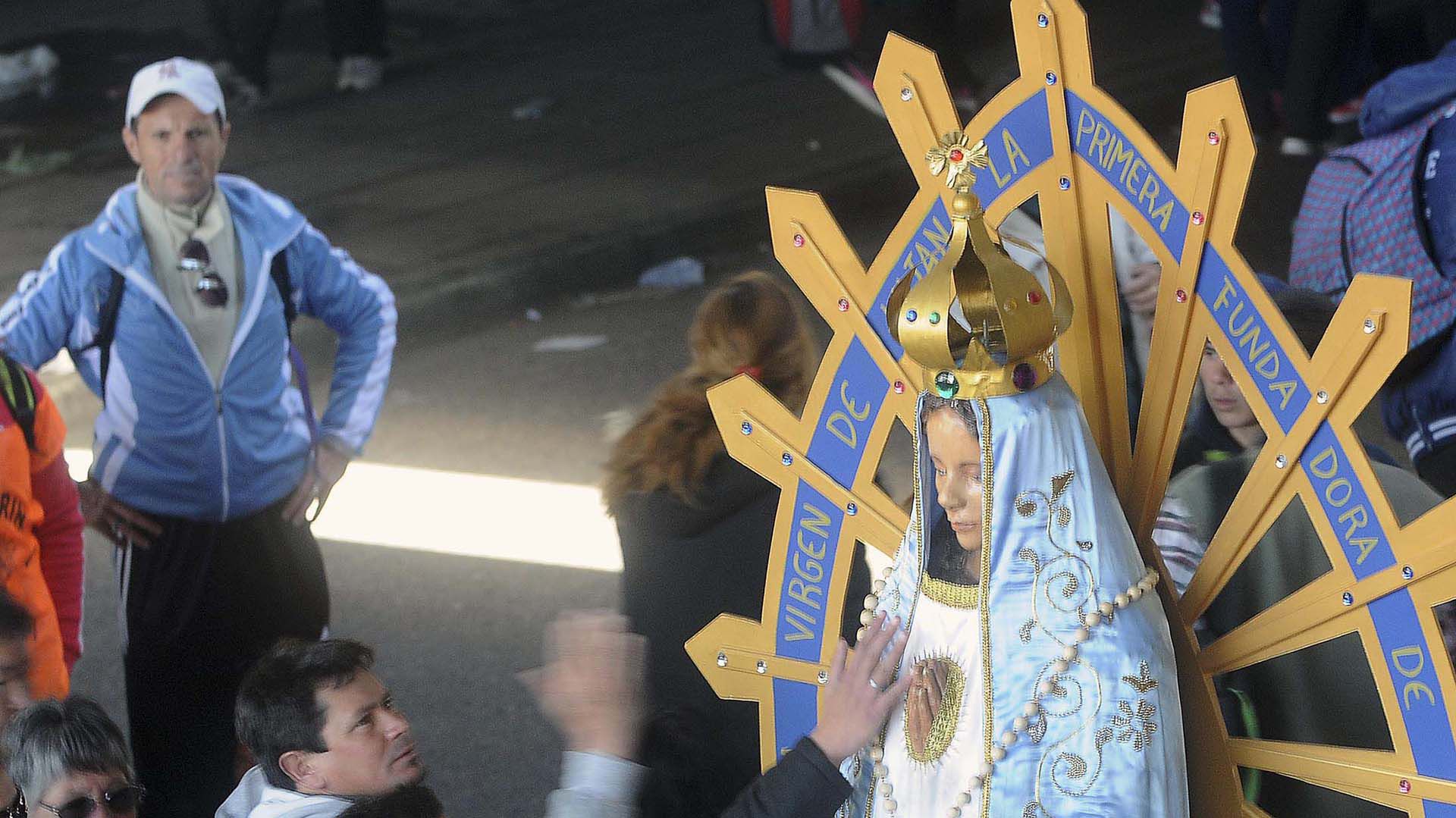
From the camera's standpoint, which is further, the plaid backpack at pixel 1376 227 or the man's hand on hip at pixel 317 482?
the man's hand on hip at pixel 317 482

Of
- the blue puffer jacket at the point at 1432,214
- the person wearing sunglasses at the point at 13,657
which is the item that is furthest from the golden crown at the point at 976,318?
the person wearing sunglasses at the point at 13,657

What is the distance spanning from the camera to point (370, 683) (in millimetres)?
2770

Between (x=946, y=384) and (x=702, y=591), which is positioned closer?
(x=946, y=384)

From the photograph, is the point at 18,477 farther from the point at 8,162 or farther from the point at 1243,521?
the point at 8,162

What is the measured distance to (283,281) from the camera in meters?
3.93

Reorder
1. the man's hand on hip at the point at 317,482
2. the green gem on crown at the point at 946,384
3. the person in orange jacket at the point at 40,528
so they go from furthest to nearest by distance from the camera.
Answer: the man's hand on hip at the point at 317,482 < the person in orange jacket at the point at 40,528 < the green gem on crown at the point at 946,384

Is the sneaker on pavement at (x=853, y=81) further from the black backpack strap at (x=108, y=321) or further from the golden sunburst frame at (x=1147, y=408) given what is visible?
the golden sunburst frame at (x=1147, y=408)

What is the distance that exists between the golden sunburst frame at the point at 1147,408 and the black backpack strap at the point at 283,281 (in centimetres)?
167

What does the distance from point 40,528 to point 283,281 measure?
803 millimetres

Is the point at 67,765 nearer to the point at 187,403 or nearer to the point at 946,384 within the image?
the point at 187,403

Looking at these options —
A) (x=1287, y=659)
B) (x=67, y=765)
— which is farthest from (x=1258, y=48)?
(x=67, y=765)

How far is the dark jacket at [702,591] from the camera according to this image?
10.9 feet

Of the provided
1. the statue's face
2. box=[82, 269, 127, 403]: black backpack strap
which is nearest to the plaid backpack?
the statue's face

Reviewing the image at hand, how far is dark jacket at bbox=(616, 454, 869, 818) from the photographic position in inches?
131
